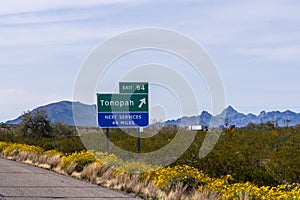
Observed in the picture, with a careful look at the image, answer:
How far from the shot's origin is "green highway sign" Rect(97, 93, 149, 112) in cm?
2591

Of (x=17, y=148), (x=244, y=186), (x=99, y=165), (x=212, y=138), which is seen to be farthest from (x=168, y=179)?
(x=17, y=148)

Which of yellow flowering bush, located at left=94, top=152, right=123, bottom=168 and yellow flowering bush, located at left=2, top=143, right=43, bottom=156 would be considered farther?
yellow flowering bush, located at left=2, top=143, right=43, bottom=156

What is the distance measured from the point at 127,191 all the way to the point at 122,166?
320 centimetres

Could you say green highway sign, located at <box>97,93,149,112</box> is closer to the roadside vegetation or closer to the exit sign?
the exit sign

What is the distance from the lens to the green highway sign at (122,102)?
25906 mm

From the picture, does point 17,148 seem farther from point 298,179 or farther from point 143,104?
point 298,179

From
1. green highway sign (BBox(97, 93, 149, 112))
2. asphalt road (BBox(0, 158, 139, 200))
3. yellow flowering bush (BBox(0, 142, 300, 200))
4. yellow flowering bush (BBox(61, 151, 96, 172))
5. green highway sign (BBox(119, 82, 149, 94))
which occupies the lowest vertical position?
asphalt road (BBox(0, 158, 139, 200))

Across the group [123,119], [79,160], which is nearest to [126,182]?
[79,160]

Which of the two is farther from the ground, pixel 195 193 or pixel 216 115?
pixel 216 115

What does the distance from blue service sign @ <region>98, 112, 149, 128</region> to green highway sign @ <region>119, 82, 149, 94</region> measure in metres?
0.98

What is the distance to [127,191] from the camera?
18359 mm

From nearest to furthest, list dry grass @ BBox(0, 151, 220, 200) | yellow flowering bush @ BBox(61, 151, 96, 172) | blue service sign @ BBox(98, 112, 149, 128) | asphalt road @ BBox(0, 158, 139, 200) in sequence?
dry grass @ BBox(0, 151, 220, 200) → asphalt road @ BBox(0, 158, 139, 200) → yellow flowering bush @ BBox(61, 151, 96, 172) → blue service sign @ BBox(98, 112, 149, 128)

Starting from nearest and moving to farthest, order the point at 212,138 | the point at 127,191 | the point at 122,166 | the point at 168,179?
the point at 168,179, the point at 127,191, the point at 122,166, the point at 212,138

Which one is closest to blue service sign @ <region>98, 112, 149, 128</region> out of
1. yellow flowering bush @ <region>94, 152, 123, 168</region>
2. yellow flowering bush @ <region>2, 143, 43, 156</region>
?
yellow flowering bush @ <region>94, 152, 123, 168</region>
